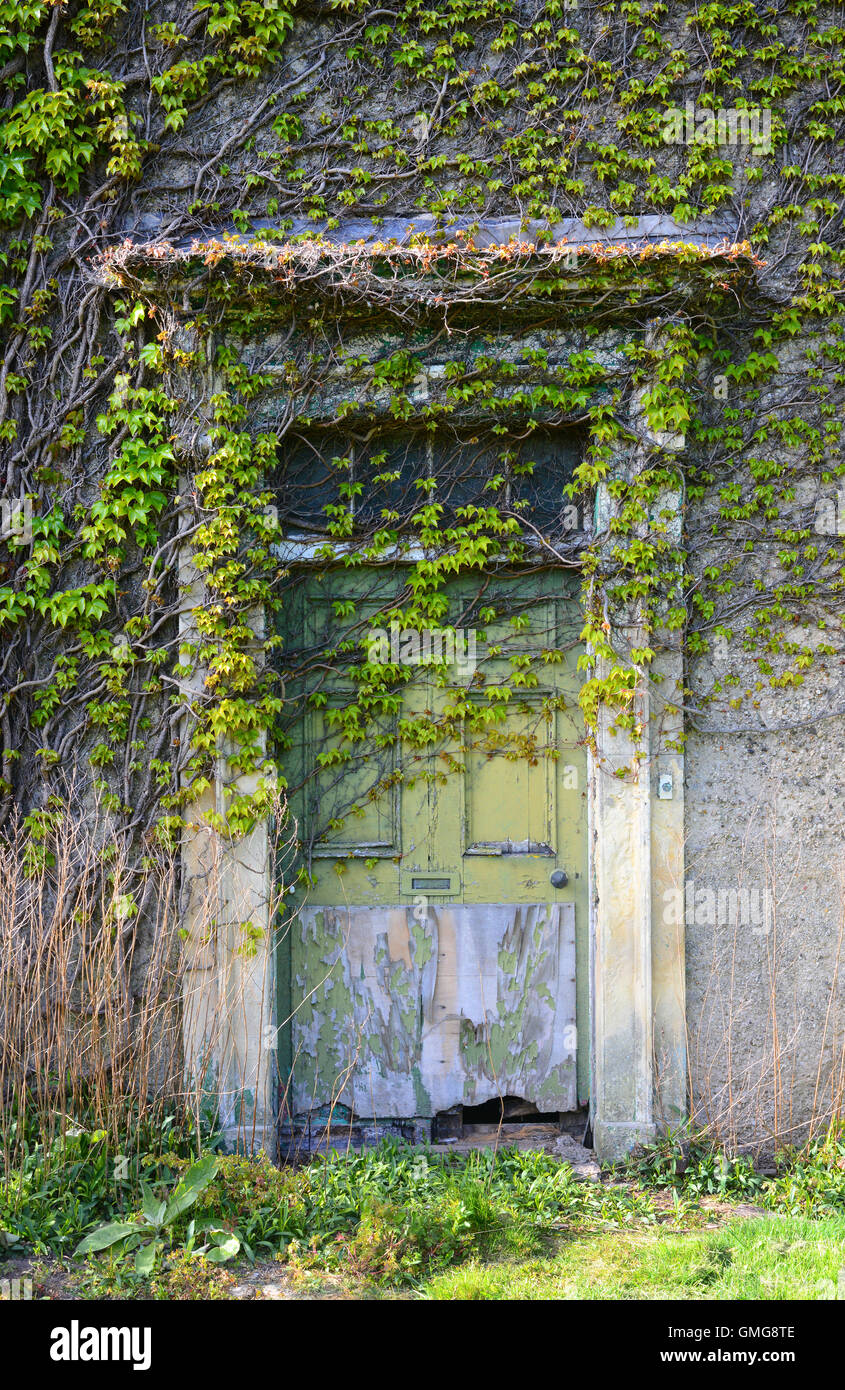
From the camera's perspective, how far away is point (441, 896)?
4.23 meters

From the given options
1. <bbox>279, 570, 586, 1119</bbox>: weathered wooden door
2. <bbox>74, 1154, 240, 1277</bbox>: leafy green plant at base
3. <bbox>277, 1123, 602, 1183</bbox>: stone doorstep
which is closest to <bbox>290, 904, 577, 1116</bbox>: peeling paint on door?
<bbox>279, 570, 586, 1119</bbox>: weathered wooden door

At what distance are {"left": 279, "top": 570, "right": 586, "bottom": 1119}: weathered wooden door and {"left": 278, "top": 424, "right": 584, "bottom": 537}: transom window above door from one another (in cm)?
42

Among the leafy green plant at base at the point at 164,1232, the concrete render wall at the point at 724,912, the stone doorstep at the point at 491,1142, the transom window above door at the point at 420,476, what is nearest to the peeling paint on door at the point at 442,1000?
the stone doorstep at the point at 491,1142

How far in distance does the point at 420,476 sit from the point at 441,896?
6.07 ft

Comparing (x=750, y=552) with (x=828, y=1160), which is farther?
(x=750, y=552)

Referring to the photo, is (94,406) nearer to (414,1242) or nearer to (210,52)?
(210,52)

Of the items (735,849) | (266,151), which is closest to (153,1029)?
(735,849)

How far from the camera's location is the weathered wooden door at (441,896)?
4215 millimetres

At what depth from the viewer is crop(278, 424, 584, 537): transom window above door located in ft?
13.9

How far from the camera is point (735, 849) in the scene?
13.4 ft

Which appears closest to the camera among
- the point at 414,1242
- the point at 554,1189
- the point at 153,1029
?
the point at 414,1242

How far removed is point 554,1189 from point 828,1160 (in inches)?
43.8

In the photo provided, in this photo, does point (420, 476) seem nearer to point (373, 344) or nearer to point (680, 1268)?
point (373, 344)

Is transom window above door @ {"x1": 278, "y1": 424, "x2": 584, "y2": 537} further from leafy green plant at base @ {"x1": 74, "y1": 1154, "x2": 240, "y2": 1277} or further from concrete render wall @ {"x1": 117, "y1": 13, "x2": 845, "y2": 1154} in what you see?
leafy green plant at base @ {"x1": 74, "y1": 1154, "x2": 240, "y2": 1277}
